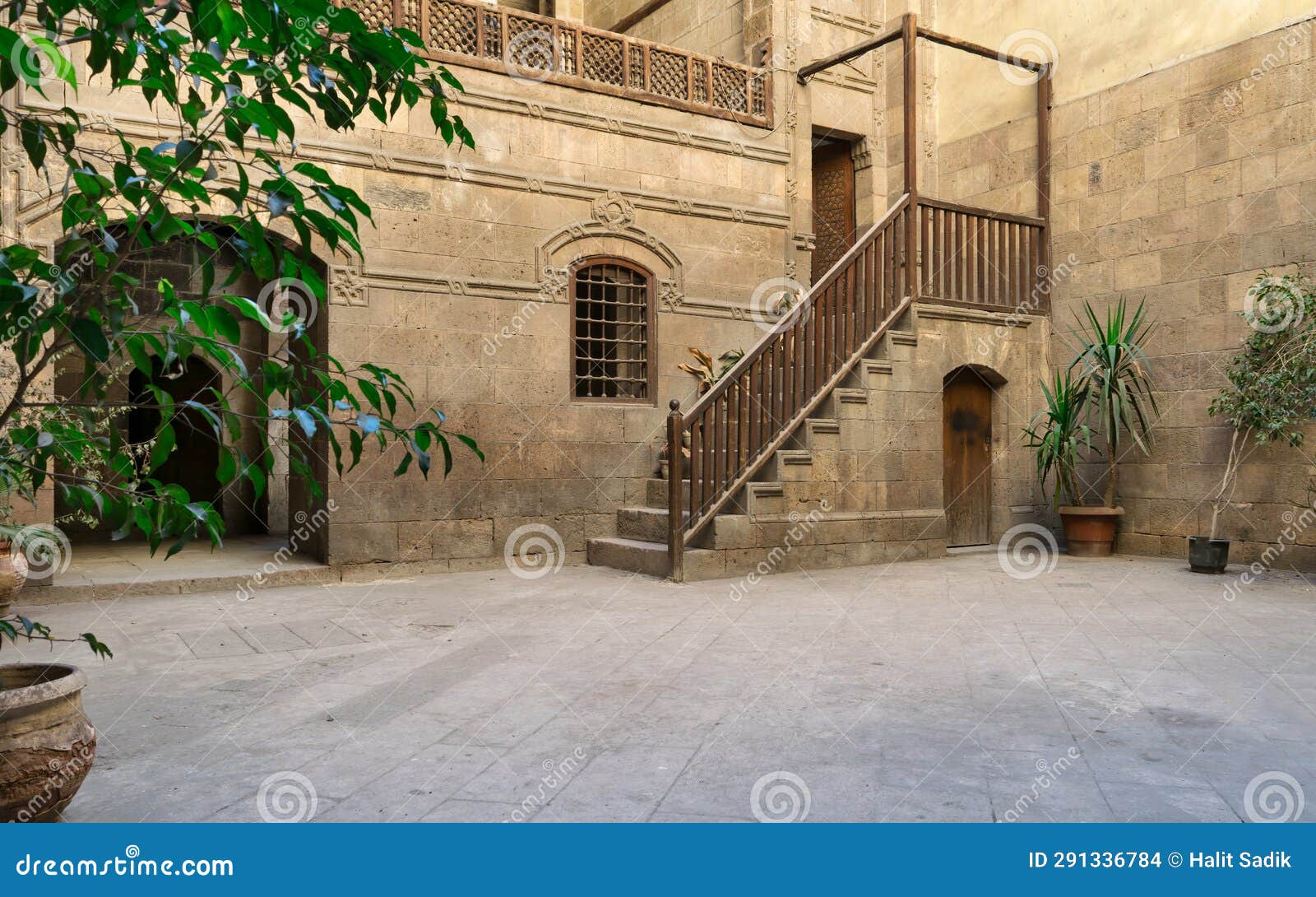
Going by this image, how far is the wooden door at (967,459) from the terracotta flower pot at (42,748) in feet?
25.3

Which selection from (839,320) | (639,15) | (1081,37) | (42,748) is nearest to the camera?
(42,748)

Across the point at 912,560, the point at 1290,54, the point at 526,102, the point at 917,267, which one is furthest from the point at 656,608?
the point at 1290,54

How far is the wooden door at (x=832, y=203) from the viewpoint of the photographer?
11203 mm

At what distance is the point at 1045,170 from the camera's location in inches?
372

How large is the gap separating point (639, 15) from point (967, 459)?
21.2 feet

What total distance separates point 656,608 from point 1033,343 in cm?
518

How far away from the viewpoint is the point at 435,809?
2748 millimetres

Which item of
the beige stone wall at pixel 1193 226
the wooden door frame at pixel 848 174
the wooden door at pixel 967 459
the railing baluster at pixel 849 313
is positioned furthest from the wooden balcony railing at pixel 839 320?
the wooden door frame at pixel 848 174

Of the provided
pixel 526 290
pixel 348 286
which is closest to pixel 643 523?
pixel 526 290

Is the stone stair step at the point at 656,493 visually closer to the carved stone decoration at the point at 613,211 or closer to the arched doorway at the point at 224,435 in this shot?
the carved stone decoration at the point at 613,211

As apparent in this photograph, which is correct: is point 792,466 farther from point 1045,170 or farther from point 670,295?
point 1045,170

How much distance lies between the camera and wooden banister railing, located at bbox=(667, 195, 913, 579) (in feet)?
24.0

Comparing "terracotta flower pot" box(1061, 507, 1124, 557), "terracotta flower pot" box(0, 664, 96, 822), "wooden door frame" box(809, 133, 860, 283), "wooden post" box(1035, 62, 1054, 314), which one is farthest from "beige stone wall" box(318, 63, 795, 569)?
"terracotta flower pot" box(0, 664, 96, 822)

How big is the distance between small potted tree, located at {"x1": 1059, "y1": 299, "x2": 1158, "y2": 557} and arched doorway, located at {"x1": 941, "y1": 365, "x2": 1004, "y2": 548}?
2.45ft
